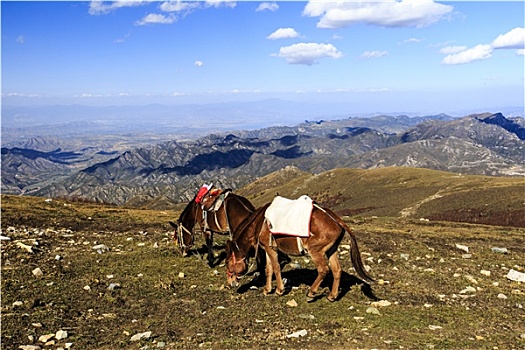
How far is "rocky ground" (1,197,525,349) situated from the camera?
8.79 metres

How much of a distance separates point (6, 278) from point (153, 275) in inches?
175

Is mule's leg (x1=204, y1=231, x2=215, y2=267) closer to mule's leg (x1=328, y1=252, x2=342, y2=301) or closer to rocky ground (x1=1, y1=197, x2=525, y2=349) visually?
rocky ground (x1=1, y1=197, x2=525, y2=349)

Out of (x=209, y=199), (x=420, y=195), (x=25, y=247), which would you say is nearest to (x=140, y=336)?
(x=209, y=199)

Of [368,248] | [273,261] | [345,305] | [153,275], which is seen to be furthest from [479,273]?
[153,275]

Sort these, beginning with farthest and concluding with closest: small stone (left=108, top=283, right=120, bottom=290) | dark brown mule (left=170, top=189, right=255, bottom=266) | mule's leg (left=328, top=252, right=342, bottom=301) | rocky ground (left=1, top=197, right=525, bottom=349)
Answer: dark brown mule (left=170, top=189, right=255, bottom=266)
small stone (left=108, top=283, right=120, bottom=290)
mule's leg (left=328, top=252, right=342, bottom=301)
rocky ground (left=1, top=197, right=525, bottom=349)

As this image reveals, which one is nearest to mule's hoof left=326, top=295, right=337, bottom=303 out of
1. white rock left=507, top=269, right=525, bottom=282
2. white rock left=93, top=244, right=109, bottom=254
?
white rock left=507, top=269, right=525, bottom=282

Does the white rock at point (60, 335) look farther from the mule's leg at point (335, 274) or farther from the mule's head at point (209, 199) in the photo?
the mule's leg at point (335, 274)

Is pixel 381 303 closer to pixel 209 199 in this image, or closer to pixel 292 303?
pixel 292 303

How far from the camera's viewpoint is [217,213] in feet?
47.8

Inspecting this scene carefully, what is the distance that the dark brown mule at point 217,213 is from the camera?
14234 mm

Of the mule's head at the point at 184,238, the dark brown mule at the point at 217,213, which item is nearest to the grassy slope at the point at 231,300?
the mule's head at the point at 184,238

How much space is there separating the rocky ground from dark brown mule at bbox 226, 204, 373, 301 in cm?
66

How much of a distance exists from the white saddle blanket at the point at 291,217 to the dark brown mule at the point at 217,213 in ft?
9.07

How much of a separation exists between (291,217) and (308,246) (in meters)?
0.96
